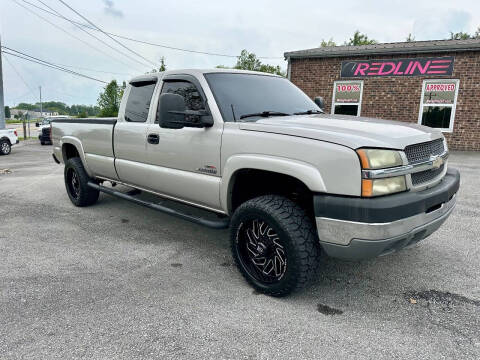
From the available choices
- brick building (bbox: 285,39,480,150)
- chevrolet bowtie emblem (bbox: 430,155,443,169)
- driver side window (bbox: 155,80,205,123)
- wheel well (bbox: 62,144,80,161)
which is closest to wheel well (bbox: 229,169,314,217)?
driver side window (bbox: 155,80,205,123)

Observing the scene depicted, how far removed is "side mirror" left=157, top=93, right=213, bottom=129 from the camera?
3.18 metres

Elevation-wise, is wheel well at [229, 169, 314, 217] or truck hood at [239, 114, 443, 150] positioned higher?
truck hood at [239, 114, 443, 150]

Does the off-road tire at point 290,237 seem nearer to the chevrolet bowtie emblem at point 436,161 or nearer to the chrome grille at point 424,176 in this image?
the chrome grille at point 424,176

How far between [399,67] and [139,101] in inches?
470

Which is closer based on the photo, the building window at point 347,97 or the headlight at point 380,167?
the headlight at point 380,167

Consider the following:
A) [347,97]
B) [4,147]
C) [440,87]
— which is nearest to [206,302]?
[347,97]

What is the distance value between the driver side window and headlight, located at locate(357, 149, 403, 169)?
171 cm

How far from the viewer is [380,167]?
8.07 feet

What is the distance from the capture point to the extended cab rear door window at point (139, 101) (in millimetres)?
4302

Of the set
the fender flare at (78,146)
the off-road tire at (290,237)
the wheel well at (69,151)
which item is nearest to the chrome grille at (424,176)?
the off-road tire at (290,237)

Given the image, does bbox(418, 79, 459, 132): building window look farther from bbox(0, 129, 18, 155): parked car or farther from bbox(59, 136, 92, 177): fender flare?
bbox(0, 129, 18, 155): parked car

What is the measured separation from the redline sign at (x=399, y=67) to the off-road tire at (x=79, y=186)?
11672mm

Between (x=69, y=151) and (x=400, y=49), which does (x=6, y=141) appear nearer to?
(x=69, y=151)

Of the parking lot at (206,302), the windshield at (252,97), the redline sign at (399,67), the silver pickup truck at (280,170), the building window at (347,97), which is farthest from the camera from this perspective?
the building window at (347,97)
